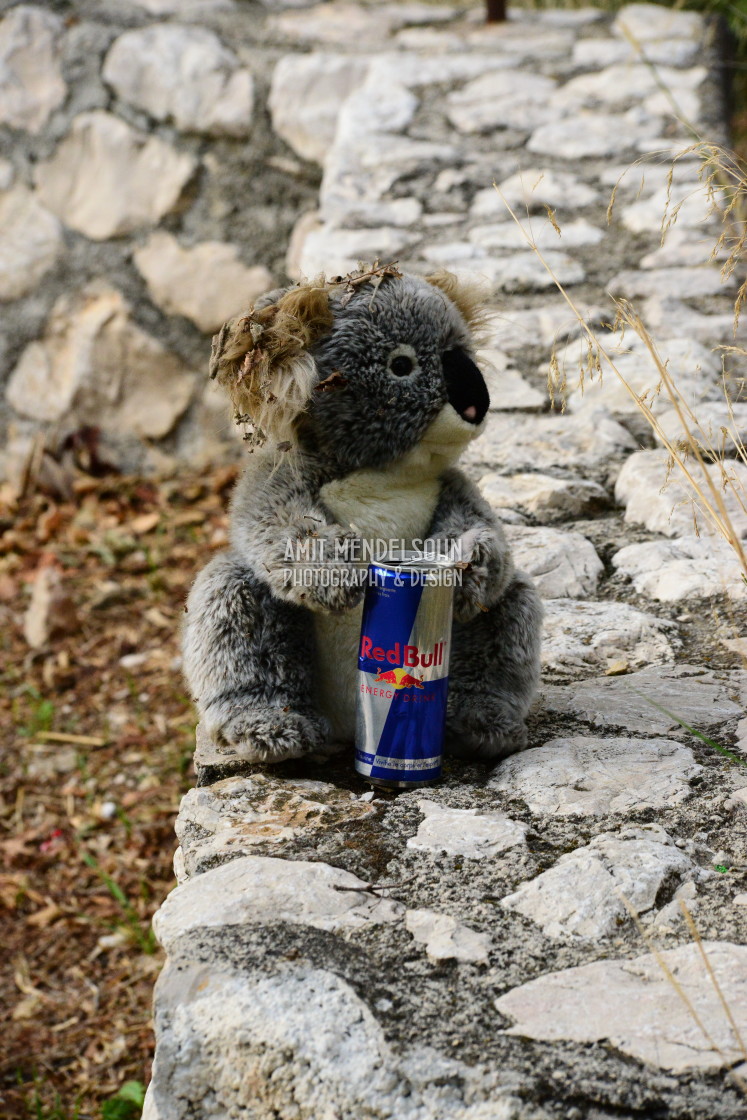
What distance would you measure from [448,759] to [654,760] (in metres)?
0.36

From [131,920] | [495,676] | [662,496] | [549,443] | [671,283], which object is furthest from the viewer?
[671,283]

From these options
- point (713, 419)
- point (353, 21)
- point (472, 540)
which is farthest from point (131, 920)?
point (353, 21)

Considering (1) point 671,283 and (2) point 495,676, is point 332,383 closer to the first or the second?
(2) point 495,676

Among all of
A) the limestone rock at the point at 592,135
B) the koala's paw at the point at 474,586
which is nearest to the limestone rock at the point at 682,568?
the koala's paw at the point at 474,586

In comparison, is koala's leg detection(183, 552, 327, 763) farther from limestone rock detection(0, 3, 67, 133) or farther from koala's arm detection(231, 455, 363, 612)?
Answer: limestone rock detection(0, 3, 67, 133)

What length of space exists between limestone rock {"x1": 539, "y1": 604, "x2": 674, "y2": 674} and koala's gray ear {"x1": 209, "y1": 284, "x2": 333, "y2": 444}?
0.88 m

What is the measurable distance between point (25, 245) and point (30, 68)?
73 centimetres

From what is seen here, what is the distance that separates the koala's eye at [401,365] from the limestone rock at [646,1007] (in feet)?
3.03

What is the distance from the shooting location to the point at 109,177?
4.43m

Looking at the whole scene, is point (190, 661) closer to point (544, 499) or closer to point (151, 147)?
point (544, 499)

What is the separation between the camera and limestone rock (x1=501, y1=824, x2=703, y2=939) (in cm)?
138

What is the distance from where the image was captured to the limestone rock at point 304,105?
14.4ft

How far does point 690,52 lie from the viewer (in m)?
4.77

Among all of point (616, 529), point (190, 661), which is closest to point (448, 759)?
point (190, 661)
